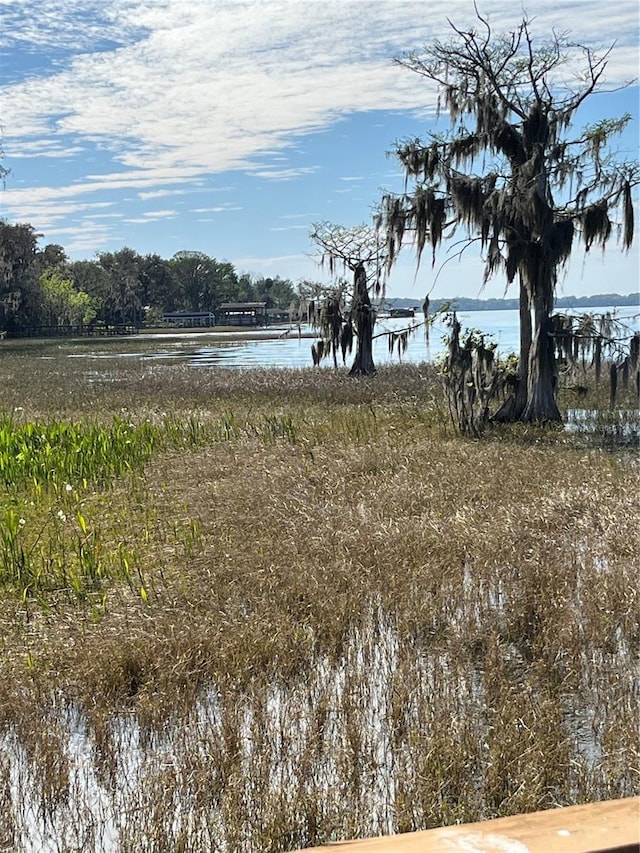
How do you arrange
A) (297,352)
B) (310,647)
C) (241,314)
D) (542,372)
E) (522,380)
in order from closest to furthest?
(310,647), (542,372), (522,380), (297,352), (241,314)

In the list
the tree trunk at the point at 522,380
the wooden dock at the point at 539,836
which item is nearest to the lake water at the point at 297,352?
the tree trunk at the point at 522,380

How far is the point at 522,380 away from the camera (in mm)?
17844

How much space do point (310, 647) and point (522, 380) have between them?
1259 centimetres

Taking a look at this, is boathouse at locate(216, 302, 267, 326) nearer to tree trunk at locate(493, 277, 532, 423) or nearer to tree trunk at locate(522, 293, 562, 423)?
tree trunk at locate(493, 277, 532, 423)

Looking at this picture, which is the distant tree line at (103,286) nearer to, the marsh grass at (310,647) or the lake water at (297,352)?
the lake water at (297,352)

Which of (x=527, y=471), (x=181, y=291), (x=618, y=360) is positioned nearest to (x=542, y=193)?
(x=618, y=360)

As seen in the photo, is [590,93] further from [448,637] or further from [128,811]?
[128,811]

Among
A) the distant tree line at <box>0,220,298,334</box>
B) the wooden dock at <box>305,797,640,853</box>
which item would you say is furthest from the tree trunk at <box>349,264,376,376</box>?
the distant tree line at <box>0,220,298,334</box>

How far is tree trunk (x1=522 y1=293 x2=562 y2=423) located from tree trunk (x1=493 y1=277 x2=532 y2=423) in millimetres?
182

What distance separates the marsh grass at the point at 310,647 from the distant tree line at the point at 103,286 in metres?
59.0

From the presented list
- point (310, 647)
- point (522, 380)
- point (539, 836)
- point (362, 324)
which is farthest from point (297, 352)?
point (539, 836)

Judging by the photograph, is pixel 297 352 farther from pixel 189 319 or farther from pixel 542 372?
pixel 189 319

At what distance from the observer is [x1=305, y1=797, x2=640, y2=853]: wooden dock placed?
1.75 metres

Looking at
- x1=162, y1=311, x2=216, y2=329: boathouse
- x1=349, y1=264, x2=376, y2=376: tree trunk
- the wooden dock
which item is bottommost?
the wooden dock
